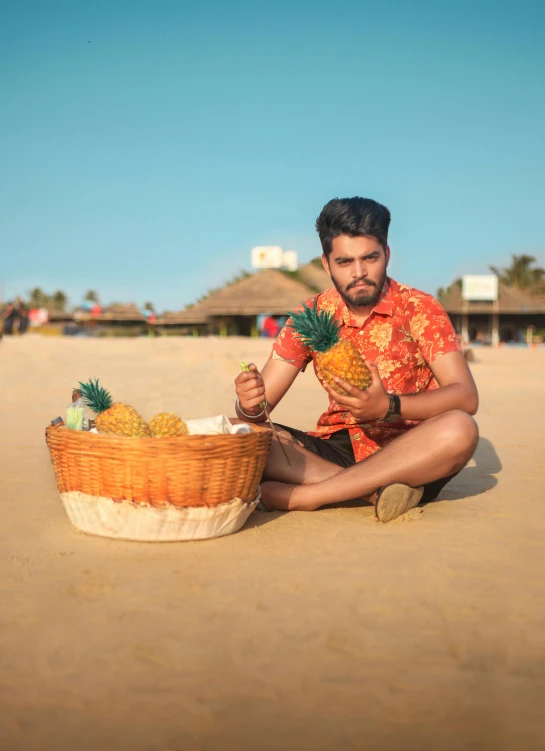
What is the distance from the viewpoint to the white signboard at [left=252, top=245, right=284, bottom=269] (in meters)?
52.3

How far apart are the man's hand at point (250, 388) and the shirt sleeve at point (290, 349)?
0.40m

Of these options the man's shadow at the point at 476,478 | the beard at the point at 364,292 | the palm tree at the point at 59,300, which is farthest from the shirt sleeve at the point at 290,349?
the palm tree at the point at 59,300

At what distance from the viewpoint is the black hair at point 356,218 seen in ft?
11.4

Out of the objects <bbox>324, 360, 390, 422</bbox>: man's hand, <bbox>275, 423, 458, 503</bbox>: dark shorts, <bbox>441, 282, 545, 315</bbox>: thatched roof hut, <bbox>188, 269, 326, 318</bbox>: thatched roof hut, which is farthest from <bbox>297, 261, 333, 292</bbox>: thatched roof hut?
<bbox>324, 360, 390, 422</bbox>: man's hand

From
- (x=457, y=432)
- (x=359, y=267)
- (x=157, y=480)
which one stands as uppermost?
(x=359, y=267)

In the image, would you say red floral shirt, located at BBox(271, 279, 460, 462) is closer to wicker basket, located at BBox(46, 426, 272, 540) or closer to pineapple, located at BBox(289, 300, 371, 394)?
pineapple, located at BBox(289, 300, 371, 394)

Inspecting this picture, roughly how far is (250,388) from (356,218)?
0.99 m

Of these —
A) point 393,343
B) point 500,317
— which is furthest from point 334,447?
point 500,317

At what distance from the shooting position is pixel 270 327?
36.2 meters

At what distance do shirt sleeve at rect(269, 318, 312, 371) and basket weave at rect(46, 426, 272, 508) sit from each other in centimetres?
78

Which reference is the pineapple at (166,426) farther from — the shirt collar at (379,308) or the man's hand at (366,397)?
the shirt collar at (379,308)

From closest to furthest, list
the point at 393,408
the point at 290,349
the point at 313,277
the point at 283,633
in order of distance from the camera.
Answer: the point at 283,633 → the point at 393,408 → the point at 290,349 → the point at 313,277

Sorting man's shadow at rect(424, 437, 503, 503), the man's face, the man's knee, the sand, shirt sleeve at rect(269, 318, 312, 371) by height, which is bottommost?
man's shadow at rect(424, 437, 503, 503)

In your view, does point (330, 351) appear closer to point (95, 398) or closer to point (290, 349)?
point (290, 349)
